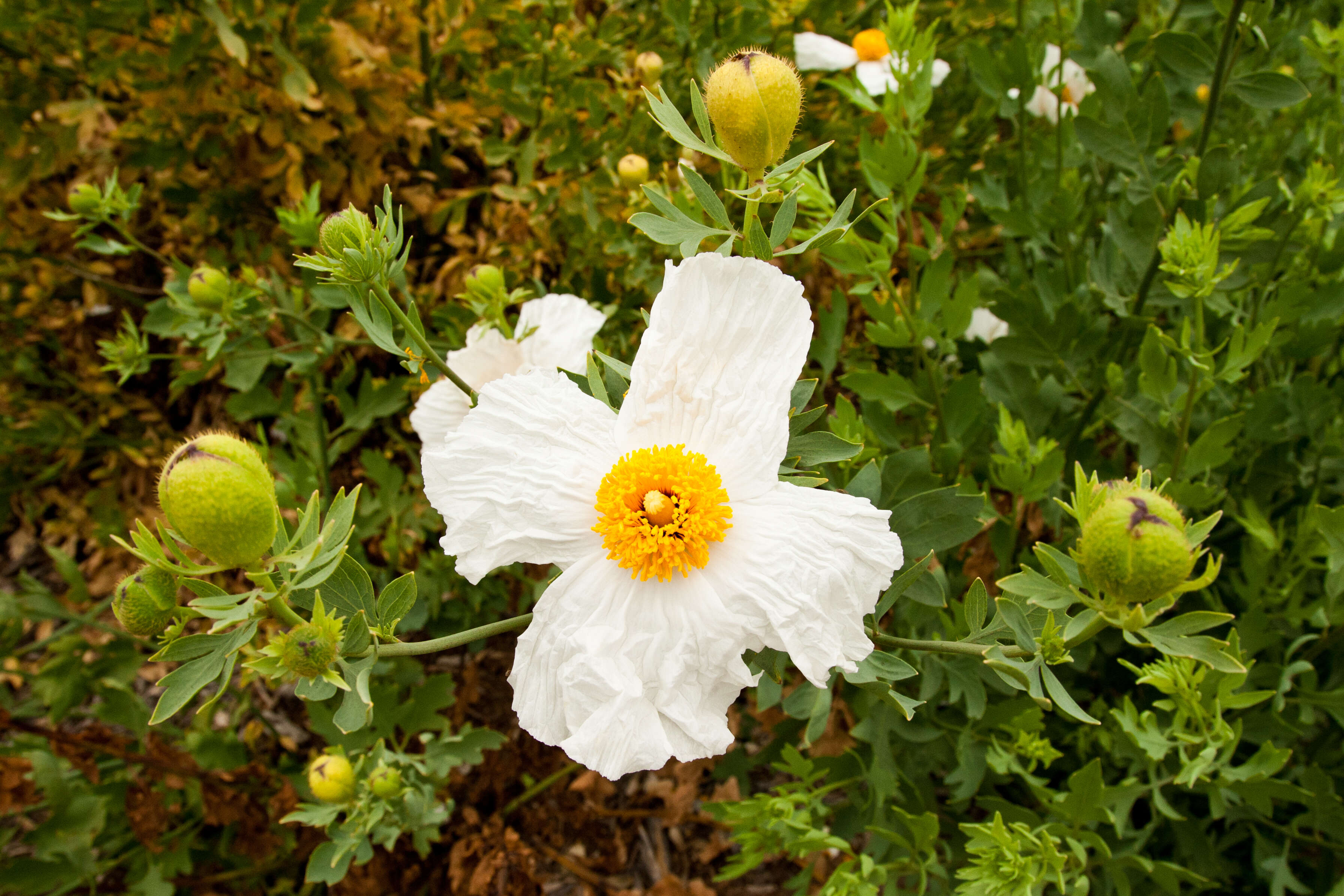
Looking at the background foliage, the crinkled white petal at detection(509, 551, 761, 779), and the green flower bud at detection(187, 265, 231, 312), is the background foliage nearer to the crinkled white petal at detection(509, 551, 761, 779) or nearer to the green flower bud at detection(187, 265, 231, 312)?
the green flower bud at detection(187, 265, 231, 312)

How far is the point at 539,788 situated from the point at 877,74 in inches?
74.7

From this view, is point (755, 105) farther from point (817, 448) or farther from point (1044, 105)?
point (1044, 105)

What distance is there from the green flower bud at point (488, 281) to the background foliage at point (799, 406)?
0.81 ft

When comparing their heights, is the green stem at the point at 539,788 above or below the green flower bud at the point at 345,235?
below

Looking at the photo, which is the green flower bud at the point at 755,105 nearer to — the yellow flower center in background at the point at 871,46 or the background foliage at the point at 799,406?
the background foliage at the point at 799,406

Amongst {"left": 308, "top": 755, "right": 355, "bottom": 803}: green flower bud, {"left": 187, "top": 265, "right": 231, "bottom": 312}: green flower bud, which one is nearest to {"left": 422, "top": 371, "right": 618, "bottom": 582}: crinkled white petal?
{"left": 308, "top": 755, "right": 355, "bottom": 803}: green flower bud

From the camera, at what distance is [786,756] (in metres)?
1.59

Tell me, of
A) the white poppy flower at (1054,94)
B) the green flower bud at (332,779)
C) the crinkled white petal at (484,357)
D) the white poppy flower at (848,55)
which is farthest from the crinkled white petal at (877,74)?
the green flower bud at (332,779)

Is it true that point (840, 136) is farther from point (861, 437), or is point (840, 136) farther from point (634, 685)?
point (634, 685)

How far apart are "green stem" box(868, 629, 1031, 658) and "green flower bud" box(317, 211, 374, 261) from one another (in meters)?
0.78

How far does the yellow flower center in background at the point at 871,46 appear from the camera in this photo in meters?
2.13

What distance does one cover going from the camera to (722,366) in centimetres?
108

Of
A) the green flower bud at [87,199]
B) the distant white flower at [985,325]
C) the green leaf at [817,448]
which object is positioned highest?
the green flower bud at [87,199]

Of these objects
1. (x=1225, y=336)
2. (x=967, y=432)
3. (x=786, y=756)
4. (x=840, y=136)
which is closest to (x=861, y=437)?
(x=967, y=432)
